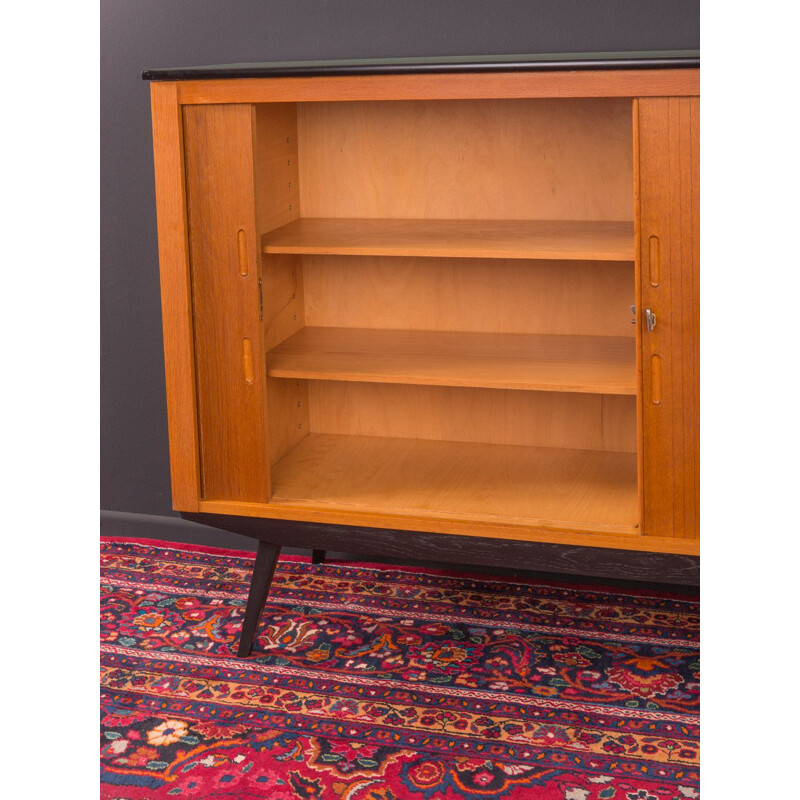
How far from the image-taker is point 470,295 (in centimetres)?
265

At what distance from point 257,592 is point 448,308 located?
90 centimetres

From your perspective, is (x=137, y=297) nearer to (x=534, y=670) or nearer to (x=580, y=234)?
(x=580, y=234)

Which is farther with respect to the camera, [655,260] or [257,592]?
[257,592]

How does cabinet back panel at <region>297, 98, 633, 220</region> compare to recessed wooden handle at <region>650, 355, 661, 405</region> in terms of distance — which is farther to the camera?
cabinet back panel at <region>297, 98, 633, 220</region>

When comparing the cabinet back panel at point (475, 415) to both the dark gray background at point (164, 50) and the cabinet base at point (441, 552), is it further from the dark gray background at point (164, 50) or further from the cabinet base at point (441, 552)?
the dark gray background at point (164, 50)

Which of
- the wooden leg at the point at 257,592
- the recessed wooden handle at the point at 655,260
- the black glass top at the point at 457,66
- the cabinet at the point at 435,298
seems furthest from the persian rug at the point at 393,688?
the black glass top at the point at 457,66

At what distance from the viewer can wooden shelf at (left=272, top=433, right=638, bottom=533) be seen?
7.27 ft

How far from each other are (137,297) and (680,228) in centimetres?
180


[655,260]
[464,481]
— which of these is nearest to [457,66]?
[655,260]

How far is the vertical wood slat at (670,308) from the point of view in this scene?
73.2 inches

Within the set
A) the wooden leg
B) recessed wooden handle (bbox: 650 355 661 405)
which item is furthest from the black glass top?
the wooden leg

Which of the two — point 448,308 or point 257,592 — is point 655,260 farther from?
point 257,592

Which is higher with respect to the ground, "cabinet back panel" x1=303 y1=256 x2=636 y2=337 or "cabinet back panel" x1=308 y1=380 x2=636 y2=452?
"cabinet back panel" x1=303 y1=256 x2=636 y2=337

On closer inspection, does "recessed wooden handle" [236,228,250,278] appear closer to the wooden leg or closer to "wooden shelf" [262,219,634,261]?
"wooden shelf" [262,219,634,261]
